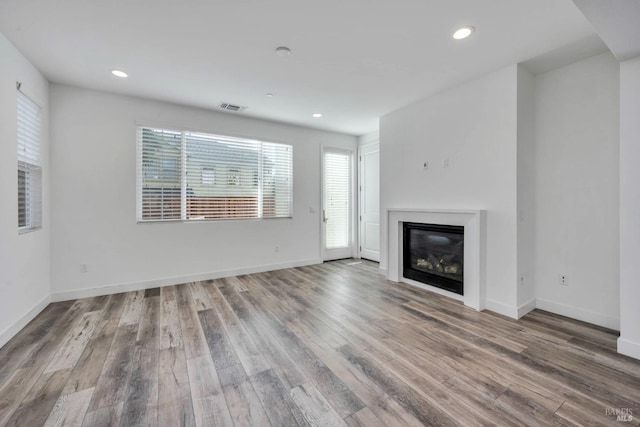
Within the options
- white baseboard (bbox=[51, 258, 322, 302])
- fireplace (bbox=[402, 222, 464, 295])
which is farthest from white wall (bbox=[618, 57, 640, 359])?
white baseboard (bbox=[51, 258, 322, 302])

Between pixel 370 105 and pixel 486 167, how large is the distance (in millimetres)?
1871

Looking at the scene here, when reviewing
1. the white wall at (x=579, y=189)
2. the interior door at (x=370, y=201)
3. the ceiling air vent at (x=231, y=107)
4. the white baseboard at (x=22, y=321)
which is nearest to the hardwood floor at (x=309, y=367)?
the white baseboard at (x=22, y=321)

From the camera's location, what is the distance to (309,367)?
6.59ft

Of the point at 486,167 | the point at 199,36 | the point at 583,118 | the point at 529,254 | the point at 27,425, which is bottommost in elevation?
the point at 27,425

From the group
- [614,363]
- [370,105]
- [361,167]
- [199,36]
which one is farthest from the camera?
[361,167]

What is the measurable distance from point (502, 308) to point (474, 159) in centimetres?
173

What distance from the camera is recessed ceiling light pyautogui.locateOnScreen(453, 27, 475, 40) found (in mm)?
2287

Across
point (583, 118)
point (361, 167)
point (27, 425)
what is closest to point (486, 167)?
point (583, 118)

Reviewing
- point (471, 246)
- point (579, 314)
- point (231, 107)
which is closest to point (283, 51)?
point (231, 107)

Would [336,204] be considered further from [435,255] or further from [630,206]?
[630,206]

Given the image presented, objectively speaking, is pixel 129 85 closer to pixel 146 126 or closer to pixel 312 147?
pixel 146 126

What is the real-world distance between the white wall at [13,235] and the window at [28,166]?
0.11m

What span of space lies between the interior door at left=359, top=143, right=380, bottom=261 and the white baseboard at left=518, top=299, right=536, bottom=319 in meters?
Result: 2.75

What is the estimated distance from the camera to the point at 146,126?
3.85m
